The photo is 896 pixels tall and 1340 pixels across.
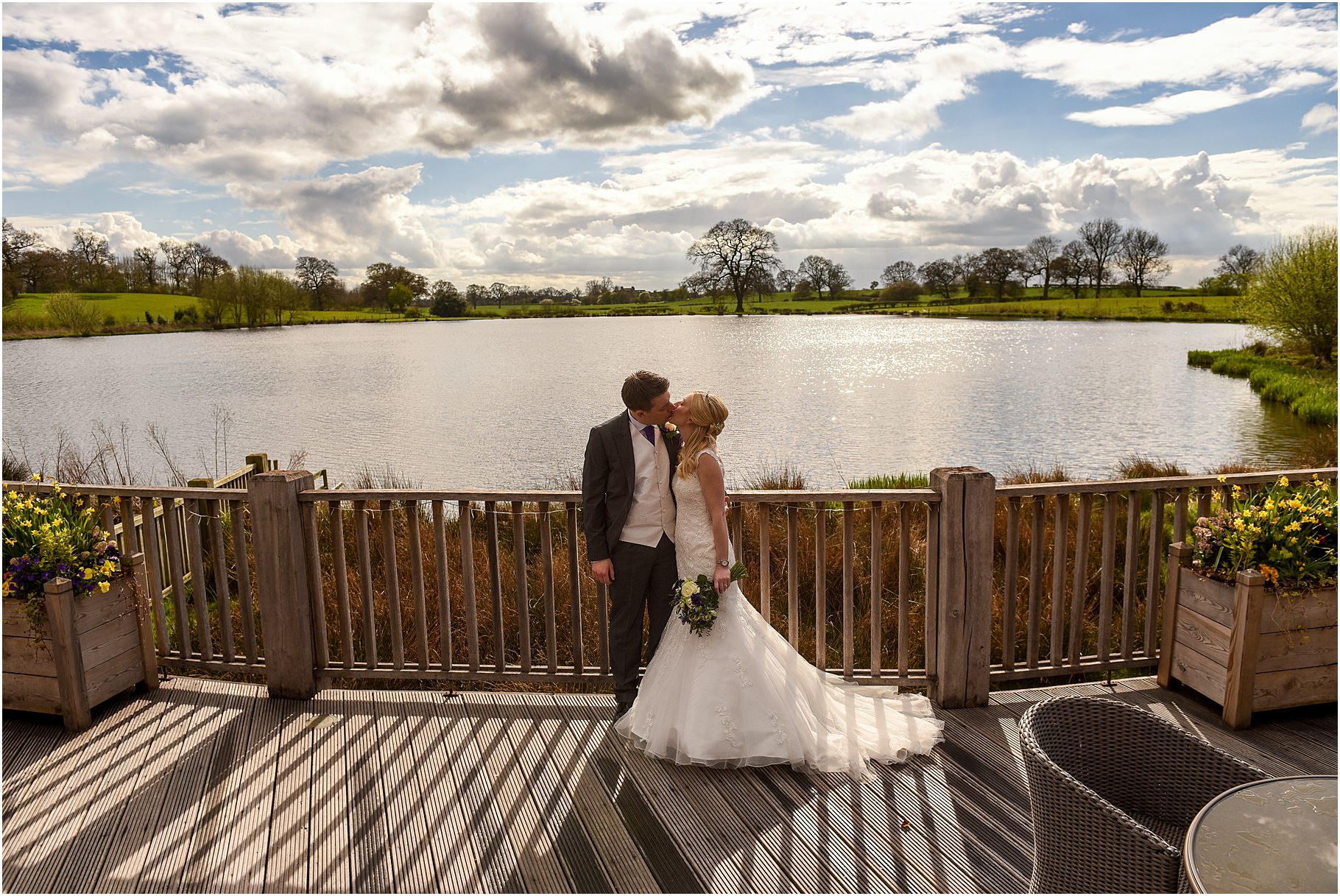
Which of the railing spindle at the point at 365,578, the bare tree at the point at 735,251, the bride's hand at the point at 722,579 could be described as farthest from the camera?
the bare tree at the point at 735,251

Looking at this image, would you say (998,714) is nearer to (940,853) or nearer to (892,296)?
(940,853)

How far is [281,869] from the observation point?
2945 millimetres

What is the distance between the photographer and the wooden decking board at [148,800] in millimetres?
2951

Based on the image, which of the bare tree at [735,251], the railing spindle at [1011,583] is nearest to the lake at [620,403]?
the bare tree at [735,251]

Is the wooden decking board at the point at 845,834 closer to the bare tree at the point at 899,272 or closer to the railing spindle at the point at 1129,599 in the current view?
the railing spindle at the point at 1129,599

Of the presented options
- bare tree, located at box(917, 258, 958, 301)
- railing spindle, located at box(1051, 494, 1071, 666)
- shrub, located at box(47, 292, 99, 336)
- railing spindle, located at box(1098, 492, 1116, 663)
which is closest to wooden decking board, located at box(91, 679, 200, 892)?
railing spindle, located at box(1051, 494, 1071, 666)

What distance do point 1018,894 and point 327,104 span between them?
2792 centimetres

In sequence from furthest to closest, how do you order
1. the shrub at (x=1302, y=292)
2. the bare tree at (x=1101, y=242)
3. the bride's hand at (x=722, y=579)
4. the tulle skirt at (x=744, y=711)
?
1. the bare tree at (x=1101, y=242)
2. the shrub at (x=1302, y=292)
3. the bride's hand at (x=722, y=579)
4. the tulle skirt at (x=744, y=711)

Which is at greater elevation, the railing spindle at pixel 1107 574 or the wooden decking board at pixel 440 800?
the railing spindle at pixel 1107 574

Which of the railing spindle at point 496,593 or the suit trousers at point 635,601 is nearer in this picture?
the suit trousers at point 635,601

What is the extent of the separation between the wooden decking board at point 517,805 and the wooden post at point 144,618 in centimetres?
186

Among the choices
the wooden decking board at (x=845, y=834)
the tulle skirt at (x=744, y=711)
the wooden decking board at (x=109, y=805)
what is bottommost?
the wooden decking board at (x=845, y=834)

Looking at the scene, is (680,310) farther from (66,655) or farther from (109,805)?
(109,805)

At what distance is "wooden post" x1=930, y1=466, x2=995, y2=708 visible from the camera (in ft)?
13.3
